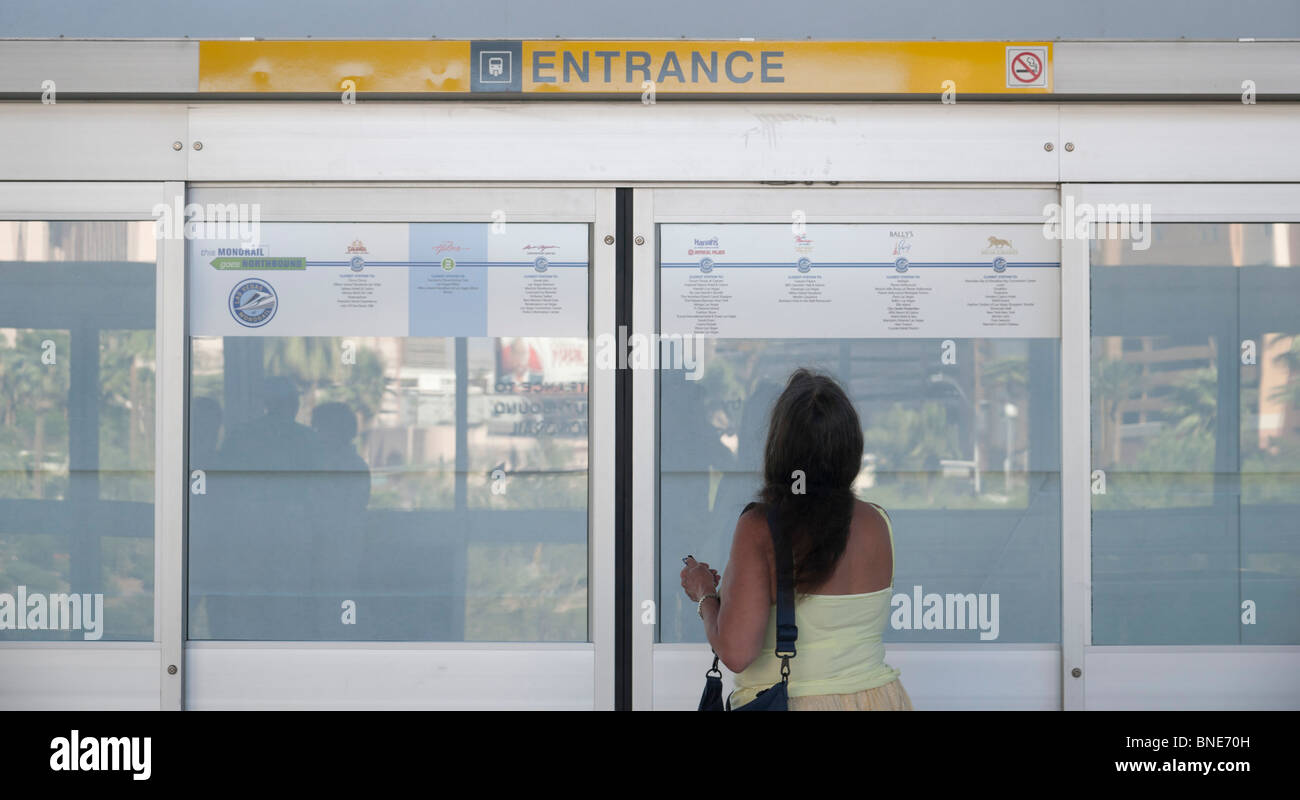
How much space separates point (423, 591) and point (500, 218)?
1.38 metres

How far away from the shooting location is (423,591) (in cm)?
364

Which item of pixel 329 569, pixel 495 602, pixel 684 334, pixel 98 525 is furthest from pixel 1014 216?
pixel 98 525

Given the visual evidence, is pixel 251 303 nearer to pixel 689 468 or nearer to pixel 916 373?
pixel 689 468

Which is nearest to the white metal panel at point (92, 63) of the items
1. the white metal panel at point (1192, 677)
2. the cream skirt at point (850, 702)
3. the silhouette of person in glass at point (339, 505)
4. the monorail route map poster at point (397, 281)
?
the monorail route map poster at point (397, 281)

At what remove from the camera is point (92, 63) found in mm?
3490

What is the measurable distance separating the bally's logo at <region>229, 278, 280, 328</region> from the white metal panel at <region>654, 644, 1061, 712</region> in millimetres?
1844

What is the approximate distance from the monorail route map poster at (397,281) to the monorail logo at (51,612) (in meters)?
1.05

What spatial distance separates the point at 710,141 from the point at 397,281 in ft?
4.03

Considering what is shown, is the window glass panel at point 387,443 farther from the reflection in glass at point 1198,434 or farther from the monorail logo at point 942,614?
the reflection in glass at point 1198,434

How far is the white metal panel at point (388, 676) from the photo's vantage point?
3553 mm

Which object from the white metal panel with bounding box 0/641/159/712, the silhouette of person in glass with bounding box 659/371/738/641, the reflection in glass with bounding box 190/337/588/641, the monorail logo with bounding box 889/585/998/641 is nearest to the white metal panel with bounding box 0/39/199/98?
the reflection in glass with bounding box 190/337/588/641

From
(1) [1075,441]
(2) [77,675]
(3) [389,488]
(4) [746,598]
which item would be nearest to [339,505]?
(3) [389,488]

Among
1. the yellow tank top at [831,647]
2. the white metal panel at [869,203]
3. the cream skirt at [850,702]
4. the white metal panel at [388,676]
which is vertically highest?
the white metal panel at [869,203]

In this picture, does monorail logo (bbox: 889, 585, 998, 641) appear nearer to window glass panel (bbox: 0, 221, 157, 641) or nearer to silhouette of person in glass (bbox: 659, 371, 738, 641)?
silhouette of person in glass (bbox: 659, 371, 738, 641)
